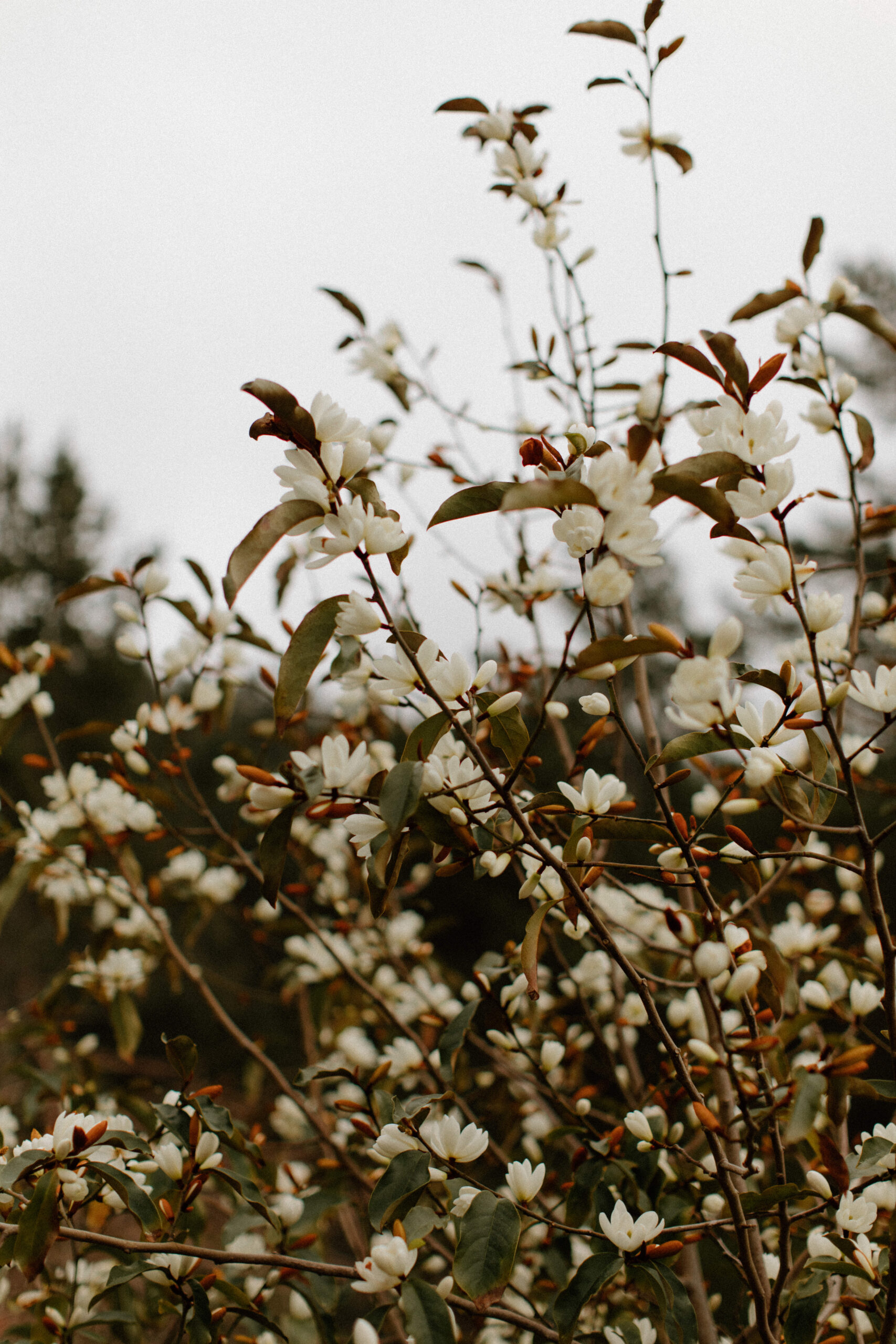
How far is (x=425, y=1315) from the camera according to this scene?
719 millimetres

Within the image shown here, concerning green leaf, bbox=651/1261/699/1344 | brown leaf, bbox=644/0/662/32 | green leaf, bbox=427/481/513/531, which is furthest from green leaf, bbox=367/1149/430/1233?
brown leaf, bbox=644/0/662/32

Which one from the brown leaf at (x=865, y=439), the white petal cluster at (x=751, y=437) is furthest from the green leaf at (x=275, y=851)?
the brown leaf at (x=865, y=439)

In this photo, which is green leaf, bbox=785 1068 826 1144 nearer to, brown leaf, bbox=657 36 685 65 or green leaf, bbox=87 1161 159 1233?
green leaf, bbox=87 1161 159 1233

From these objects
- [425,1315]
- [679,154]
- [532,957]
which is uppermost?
[679,154]

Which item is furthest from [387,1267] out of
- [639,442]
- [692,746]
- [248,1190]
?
[639,442]

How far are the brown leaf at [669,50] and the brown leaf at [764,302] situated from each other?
1.86 feet

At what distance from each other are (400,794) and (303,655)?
174mm

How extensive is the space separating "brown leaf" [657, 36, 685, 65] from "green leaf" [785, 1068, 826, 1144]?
1.70m

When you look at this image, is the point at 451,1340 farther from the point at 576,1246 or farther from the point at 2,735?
the point at 2,735

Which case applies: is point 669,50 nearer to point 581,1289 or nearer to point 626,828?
point 626,828

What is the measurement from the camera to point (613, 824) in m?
→ 0.87

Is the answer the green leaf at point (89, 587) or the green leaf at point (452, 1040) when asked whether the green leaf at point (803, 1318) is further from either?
the green leaf at point (89, 587)

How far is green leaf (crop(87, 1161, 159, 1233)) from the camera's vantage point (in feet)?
2.76

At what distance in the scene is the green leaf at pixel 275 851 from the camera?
2.58 feet
